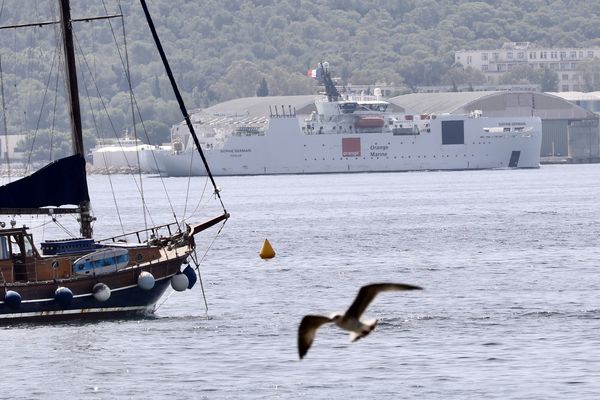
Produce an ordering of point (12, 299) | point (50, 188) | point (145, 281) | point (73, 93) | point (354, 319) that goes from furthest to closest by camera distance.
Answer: point (73, 93) → point (50, 188) → point (145, 281) → point (12, 299) → point (354, 319)

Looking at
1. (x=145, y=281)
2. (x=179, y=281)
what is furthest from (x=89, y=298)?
(x=179, y=281)

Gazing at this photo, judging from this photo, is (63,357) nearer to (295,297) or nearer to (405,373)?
(405,373)

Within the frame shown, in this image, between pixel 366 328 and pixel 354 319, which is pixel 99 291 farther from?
pixel 366 328

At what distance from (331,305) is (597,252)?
71.3 feet

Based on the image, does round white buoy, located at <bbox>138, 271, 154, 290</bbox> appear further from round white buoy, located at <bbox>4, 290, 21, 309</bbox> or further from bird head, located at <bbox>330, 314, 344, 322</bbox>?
bird head, located at <bbox>330, 314, 344, 322</bbox>

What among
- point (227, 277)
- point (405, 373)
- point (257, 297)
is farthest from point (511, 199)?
point (405, 373)

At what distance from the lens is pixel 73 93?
161 feet

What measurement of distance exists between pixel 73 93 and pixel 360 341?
12.0 metres

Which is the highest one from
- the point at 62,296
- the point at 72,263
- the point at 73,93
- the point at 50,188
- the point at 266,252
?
the point at 73,93

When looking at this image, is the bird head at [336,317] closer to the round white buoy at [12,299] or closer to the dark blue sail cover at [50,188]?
the round white buoy at [12,299]

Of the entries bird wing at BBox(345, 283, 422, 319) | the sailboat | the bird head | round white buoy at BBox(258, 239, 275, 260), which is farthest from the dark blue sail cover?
bird wing at BBox(345, 283, 422, 319)

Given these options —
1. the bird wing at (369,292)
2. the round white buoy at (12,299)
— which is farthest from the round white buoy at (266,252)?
the bird wing at (369,292)

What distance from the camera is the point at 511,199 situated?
13162 centimetres

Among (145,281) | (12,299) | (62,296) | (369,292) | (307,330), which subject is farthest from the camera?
(145,281)
